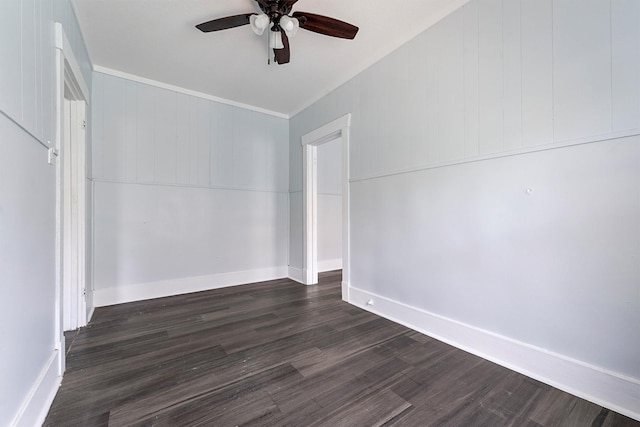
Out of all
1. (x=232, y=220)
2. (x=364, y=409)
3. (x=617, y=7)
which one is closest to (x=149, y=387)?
(x=364, y=409)

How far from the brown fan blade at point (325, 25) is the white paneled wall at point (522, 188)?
2.37 ft

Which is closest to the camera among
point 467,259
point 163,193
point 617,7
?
point 617,7

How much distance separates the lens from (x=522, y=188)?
171 centimetres

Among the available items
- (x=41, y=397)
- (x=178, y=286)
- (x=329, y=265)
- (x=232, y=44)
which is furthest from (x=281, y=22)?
(x=329, y=265)

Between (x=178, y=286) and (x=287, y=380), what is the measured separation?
2.36 meters

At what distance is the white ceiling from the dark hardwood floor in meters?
2.66

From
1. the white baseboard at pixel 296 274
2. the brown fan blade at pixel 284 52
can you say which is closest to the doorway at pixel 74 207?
the brown fan blade at pixel 284 52

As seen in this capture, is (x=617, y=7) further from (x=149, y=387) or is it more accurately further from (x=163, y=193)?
(x=163, y=193)

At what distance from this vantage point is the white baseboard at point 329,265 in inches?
181

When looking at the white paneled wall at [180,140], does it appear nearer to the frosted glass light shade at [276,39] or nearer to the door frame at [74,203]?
the door frame at [74,203]

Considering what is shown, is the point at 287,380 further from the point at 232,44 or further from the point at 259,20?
the point at 232,44

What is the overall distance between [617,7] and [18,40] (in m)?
2.93

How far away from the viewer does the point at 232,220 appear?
3781 millimetres

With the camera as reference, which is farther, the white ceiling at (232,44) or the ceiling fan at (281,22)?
the white ceiling at (232,44)
